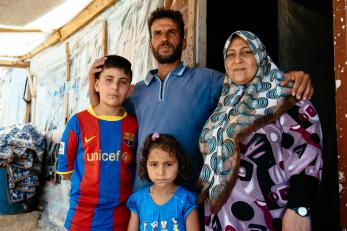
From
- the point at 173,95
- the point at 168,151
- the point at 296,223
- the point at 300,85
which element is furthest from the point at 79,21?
the point at 296,223

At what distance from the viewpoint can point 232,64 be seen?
159 centimetres

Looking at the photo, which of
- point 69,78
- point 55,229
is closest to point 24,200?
point 55,229

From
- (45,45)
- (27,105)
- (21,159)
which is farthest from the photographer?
(27,105)

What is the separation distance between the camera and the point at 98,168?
1807 millimetres

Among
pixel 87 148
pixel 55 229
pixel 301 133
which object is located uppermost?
pixel 301 133

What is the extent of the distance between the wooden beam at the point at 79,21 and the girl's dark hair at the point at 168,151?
2614 millimetres

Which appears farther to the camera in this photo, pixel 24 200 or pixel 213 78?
pixel 24 200

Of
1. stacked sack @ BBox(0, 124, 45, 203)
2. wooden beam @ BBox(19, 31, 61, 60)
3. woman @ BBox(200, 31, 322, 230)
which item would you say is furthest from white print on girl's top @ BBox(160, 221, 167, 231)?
wooden beam @ BBox(19, 31, 61, 60)

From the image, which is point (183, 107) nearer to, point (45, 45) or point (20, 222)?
point (20, 222)

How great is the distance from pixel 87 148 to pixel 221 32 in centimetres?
196

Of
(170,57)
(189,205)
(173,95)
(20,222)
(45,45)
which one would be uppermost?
(45,45)

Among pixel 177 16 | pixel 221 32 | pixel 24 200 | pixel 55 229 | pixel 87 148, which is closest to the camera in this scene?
pixel 87 148

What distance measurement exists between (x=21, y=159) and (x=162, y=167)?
13.8 ft

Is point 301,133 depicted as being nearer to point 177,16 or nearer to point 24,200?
point 177,16
